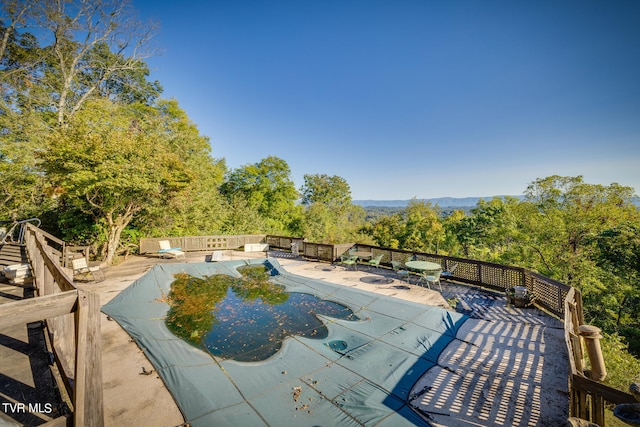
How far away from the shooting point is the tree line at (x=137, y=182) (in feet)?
33.9

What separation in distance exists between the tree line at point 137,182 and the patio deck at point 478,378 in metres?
6.31

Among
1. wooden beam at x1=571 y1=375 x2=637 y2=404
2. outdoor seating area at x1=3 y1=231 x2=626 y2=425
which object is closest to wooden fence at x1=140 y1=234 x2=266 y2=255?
outdoor seating area at x1=3 y1=231 x2=626 y2=425

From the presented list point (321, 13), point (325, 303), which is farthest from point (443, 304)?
point (321, 13)

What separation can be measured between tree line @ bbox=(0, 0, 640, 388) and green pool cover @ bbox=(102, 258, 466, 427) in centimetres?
667

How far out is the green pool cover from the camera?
305 centimetres

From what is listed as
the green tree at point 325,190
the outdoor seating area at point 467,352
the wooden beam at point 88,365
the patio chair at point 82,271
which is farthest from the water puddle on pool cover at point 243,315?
the green tree at point 325,190

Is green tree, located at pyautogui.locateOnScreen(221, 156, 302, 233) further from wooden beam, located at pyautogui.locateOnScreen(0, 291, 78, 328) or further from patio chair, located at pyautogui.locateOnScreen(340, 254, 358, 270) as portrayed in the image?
wooden beam, located at pyautogui.locateOnScreen(0, 291, 78, 328)

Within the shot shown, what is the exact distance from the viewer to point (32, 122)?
494 inches

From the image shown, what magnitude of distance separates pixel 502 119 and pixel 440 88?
693cm

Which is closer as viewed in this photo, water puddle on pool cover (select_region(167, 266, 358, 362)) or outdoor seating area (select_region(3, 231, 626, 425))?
outdoor seating area (select_region(3, 231, 626, 425))

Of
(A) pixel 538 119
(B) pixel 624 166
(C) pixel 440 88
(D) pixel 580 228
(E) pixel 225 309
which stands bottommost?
(E) pixel 225 309

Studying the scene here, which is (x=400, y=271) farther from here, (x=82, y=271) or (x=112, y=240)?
(x=112, y=240)

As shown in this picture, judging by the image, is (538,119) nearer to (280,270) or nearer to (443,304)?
(443,304)

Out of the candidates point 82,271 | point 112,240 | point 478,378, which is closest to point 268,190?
point 112,240
